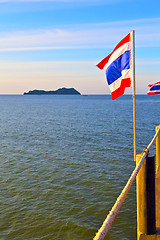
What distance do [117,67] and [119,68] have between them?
0.07 m

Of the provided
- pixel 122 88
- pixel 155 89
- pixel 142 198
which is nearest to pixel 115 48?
pixel 122 88

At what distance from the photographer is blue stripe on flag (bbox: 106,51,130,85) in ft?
23.9

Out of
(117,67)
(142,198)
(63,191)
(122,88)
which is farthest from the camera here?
(63,191)

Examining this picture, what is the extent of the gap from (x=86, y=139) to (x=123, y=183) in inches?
496

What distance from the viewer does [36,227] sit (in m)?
9.29

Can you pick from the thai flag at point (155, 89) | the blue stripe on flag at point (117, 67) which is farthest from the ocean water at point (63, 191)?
the blue stripe on flag at point (117, 67)

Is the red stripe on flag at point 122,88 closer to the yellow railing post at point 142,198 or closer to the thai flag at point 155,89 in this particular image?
the yellow railing post at point 142,198

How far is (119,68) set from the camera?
24.5 ft

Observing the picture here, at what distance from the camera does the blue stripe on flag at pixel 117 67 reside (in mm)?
7273

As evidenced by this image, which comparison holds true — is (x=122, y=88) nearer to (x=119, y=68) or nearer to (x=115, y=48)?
(x=119, y=68)

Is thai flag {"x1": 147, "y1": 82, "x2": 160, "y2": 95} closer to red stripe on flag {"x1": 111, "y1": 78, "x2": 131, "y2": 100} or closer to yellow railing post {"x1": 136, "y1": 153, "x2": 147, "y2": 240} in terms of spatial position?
red stripe on flag {"x1": 111, "y1": 78, "x2": 131, "y2": 100}

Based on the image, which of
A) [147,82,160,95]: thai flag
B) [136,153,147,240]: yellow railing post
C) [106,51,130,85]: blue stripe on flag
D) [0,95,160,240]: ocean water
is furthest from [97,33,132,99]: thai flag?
[147,82,160,95]: thai flag

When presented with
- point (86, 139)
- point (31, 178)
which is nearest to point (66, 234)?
point (31, 178)

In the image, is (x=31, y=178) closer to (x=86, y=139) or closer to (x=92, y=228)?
(x=92, y=228)
